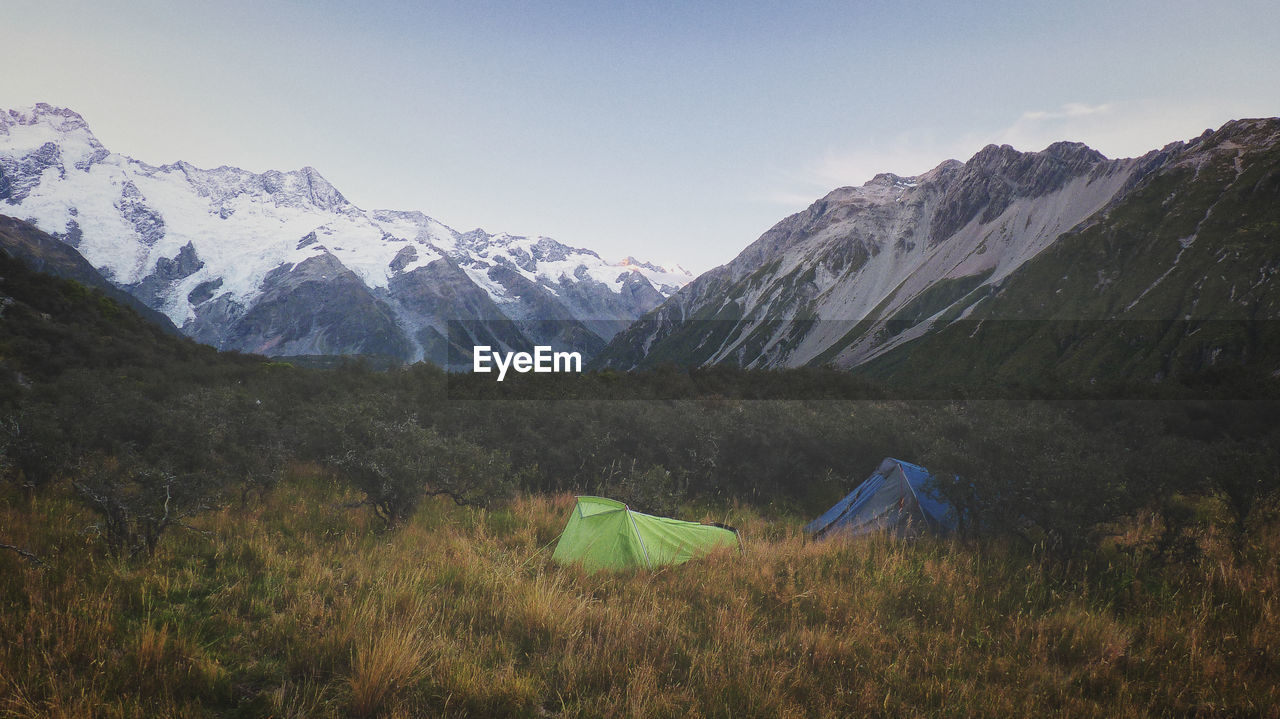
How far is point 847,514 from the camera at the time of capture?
12.4 metres

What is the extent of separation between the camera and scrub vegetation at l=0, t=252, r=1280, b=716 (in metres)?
4.29

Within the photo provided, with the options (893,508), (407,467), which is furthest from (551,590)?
(893,508)

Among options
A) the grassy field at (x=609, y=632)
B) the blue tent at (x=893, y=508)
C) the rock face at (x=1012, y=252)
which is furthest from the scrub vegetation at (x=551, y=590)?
the rock face at (x=1012, y=252)

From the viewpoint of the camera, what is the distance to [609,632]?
5297 mm

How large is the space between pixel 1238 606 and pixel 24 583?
42.9 ft

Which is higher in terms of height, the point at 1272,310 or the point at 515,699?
the point at 1272,310

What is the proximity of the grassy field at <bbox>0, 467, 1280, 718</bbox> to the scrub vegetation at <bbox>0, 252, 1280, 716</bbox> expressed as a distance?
0.10 feet

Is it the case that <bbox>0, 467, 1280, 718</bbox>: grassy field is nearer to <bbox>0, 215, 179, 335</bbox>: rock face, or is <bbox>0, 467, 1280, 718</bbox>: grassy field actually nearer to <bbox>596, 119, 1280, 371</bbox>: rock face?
<bbox>596, 119, 1280, 371</bbox>: rock face

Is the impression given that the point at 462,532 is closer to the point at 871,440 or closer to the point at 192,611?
the point at 192,611

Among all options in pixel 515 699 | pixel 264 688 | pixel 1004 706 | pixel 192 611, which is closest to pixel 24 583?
pixel 192 611

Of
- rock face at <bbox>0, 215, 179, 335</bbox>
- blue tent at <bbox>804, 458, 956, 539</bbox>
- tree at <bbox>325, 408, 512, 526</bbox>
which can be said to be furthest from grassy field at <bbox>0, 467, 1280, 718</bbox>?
rock face at <bbox>0, 215, 179, 335</bbox>

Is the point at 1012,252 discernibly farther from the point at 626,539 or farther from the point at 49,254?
the point at 49,254

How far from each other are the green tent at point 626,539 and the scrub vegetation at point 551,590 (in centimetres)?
48

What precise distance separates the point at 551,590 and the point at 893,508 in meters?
8.61
